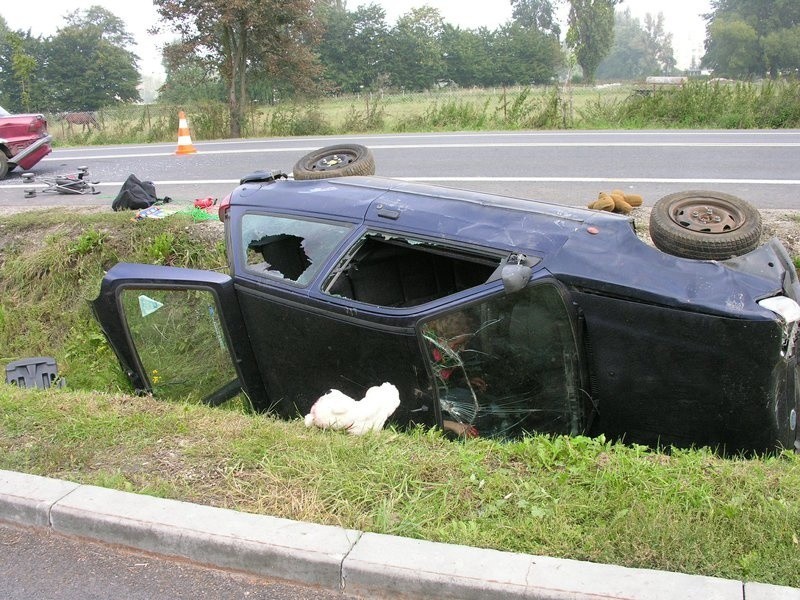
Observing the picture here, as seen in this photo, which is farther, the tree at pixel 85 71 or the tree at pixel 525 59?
the tree at pixel 525 59

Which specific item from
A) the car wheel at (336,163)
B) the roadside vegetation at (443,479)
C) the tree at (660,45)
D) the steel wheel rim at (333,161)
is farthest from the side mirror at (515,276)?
the tree at (660,45)

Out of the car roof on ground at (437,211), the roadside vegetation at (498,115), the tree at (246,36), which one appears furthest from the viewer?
the tree at (246,36)

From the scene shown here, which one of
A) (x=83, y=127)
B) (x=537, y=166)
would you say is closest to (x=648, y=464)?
(x=537, y=166)

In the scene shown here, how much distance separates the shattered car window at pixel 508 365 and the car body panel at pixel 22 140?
1182cm

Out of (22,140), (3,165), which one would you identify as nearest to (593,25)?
(22,140)

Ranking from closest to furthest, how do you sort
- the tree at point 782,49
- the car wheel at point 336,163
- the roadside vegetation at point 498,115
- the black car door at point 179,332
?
the black car door at point 179,332 < the car wheel at point 336,163 < the roadside vegetation at point 498,115 < the tree at point 782,49

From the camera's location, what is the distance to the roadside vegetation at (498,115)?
1727cm

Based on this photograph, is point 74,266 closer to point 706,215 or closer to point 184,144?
point 706,215

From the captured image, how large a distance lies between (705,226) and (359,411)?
2.17m

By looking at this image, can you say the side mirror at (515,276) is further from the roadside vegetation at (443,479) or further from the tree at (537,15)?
the tree at (537,15)

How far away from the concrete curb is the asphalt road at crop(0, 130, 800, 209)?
6.32 meters

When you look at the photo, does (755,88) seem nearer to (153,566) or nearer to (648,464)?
(648,464)

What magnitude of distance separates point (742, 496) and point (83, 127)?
927 inches

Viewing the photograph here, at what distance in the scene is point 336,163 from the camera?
239 inches
